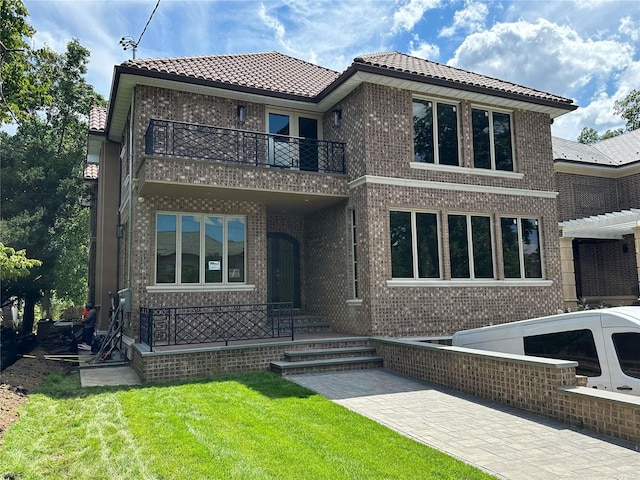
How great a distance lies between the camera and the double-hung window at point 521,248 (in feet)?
43.9

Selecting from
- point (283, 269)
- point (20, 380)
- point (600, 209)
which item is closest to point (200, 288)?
point (283, 269)

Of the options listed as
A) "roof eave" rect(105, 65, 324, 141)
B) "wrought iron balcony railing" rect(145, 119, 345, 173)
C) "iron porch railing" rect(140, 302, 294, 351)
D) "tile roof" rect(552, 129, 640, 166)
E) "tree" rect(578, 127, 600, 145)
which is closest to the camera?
"iron porch railing" rect(140, 302, 294, 351)

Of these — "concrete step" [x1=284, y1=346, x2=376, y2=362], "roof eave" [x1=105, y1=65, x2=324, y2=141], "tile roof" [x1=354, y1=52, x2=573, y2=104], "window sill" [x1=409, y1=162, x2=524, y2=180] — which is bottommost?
"concrete step" [x1=284, y1=346, x2=376, y2=362]

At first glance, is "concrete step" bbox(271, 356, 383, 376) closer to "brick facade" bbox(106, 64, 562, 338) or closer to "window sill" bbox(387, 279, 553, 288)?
"brick facade" bbox(106, 64, 562, 338)

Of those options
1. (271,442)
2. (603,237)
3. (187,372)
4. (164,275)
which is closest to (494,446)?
(271,442)

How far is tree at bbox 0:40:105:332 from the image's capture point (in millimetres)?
17734

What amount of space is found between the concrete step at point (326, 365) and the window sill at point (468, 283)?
2.10m

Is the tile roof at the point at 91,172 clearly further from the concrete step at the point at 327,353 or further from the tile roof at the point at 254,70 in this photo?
the concrete step at the point at 327,353

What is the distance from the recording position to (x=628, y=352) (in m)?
6.40

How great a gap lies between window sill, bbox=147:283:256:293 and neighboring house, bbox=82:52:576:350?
36 mm

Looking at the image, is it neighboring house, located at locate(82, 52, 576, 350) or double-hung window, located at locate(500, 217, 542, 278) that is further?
double-hung window, located at locate(500, 217, 542, 278)

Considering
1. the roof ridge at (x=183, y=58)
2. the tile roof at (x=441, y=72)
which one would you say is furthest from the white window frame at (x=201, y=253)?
the tile roof at (x=441, y=72)

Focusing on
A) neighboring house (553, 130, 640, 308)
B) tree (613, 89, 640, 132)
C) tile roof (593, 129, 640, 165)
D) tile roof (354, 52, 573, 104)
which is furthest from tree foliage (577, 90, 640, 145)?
tile roof (354, 52, 573, 104)

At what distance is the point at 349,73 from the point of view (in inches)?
456
